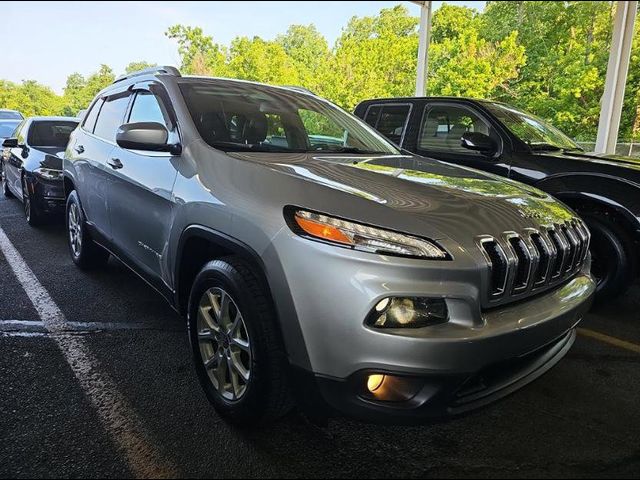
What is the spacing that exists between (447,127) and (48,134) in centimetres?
556

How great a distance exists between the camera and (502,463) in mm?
1984

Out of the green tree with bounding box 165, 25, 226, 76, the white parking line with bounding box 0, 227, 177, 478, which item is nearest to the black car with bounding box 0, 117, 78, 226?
the white parking line with bounding box 0, 227, 177, 478

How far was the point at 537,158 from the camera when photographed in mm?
4273

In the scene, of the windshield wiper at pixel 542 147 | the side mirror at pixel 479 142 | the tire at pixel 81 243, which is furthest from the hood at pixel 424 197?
the tire at pixel 81 243

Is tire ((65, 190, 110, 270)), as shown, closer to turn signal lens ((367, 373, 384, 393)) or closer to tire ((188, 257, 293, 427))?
tire ((188, 257, 293, 427))

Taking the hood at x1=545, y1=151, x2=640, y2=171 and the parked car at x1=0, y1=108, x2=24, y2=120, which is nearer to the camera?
the hood at x1=545, y1=151, x2=640, y2=171

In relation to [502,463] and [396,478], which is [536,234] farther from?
[396,478]

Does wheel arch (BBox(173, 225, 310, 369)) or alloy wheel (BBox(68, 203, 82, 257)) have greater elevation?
wheel arch (BBox(173, 225, 310, 369))

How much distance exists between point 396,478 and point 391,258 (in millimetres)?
887

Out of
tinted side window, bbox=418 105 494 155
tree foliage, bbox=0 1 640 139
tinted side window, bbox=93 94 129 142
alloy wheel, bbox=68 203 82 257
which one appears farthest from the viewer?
tree foliage, bbox=0 1 640 139

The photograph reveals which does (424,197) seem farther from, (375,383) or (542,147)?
(542,147)

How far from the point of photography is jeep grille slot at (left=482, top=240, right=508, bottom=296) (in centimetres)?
181

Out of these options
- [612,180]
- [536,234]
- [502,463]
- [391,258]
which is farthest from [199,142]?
[612,180]

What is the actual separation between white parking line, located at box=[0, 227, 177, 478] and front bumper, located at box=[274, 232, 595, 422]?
2.39 feet
